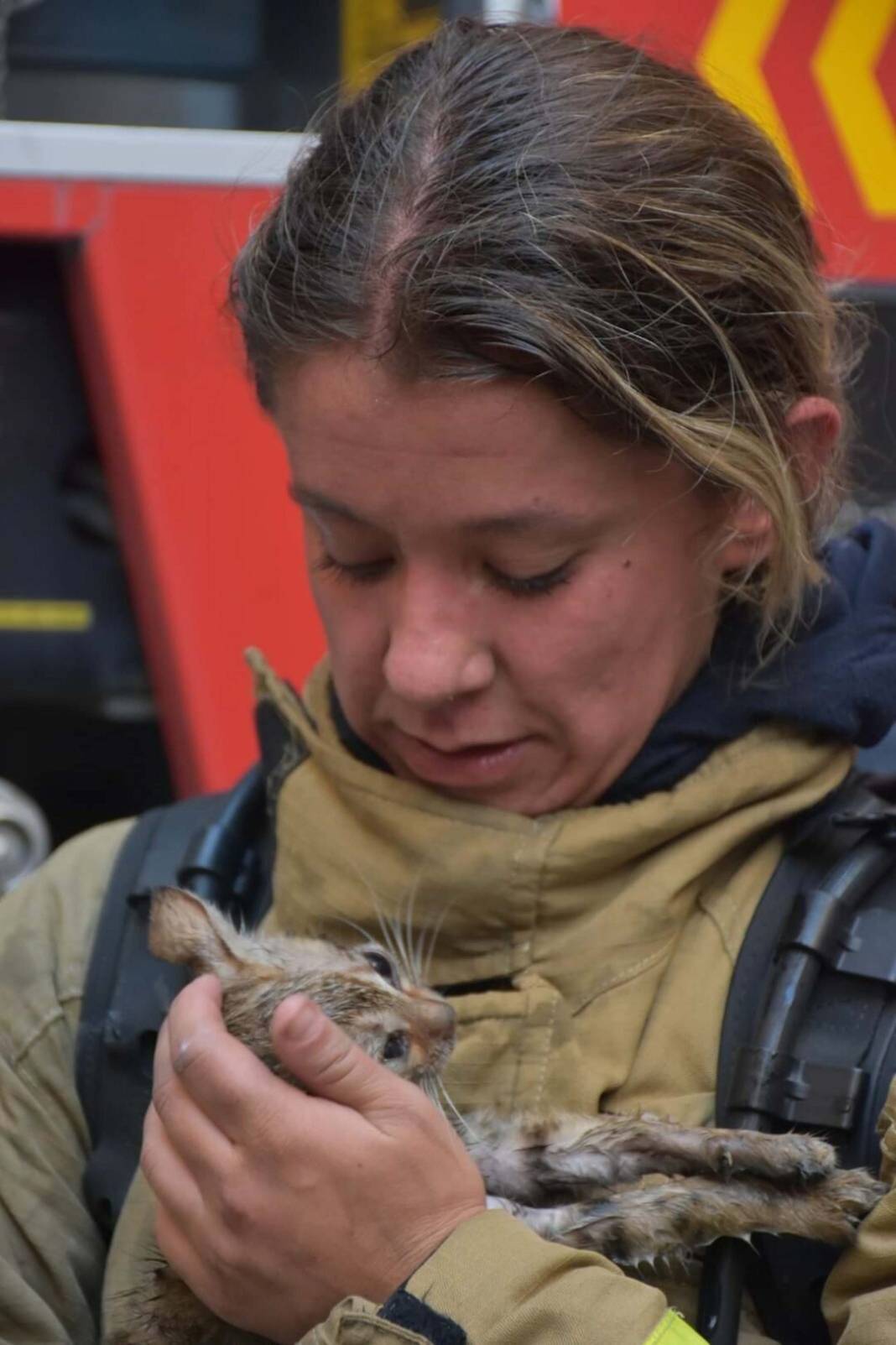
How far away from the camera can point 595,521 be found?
1711 mm

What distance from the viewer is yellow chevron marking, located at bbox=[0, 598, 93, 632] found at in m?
3.09

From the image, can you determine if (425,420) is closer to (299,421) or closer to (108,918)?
(299,421)

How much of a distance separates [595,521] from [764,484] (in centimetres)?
20

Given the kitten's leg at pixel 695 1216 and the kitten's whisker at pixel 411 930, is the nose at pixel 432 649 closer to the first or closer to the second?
the kitten's whisker at pixel 411 930

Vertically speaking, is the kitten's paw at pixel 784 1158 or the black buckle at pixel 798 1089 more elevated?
the black buckle at pixel 798 1089

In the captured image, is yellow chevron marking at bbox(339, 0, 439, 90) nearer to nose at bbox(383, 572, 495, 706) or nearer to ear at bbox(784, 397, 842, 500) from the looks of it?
ear at bbox(784, 397, 842, 500)

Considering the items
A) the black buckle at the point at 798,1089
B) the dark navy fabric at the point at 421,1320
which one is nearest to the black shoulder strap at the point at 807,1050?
the black buckle at the point at 798,1089

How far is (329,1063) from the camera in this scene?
60.7 inches

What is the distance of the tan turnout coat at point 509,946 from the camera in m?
1.75

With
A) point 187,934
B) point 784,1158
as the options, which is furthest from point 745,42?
point 784,1158

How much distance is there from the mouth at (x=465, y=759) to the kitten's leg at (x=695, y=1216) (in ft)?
→ 1.44

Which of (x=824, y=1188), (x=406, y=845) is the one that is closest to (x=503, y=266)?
(x=406, y=845)

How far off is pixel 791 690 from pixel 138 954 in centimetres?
78

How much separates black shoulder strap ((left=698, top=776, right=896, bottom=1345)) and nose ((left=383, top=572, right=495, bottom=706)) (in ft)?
1.33
